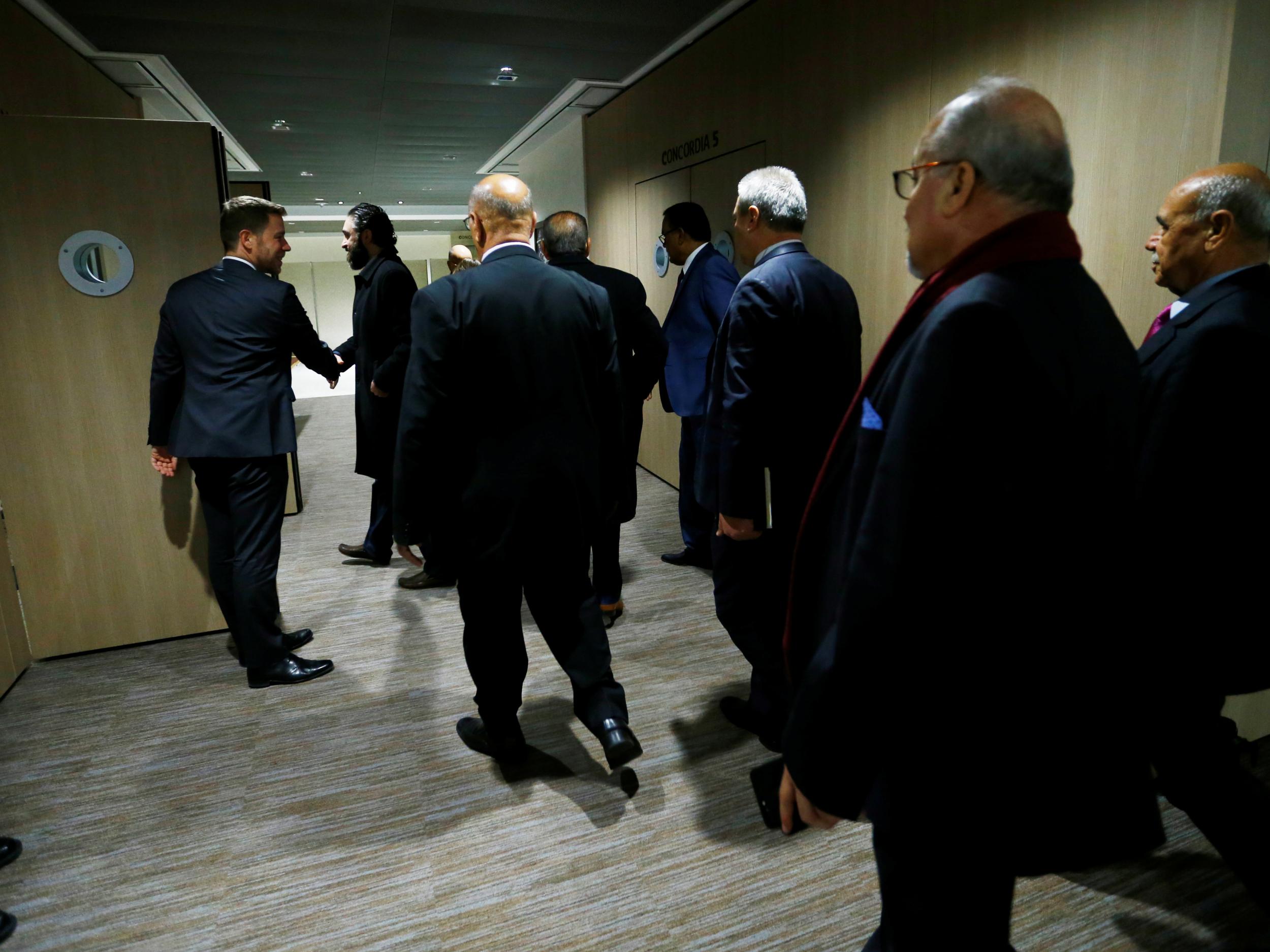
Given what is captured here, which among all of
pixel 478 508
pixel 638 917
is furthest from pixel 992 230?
pixel 638 917

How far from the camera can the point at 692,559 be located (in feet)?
13.7

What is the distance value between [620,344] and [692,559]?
1.42 meters

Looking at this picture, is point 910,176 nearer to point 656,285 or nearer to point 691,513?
point 691,513

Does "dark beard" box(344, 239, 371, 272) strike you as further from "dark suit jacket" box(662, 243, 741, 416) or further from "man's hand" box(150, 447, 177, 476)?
"dark suit jacket" box(662, 243, 741, 416)

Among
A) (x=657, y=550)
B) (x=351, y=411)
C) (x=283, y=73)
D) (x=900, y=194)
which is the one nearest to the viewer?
(x=900, y=194)

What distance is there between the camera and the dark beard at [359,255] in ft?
12.3

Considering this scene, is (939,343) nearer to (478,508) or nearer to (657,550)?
(478,508)

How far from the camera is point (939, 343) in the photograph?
2.80ft

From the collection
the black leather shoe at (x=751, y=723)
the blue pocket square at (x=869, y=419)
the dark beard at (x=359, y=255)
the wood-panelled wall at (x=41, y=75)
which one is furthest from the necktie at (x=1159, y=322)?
the wood-panelled wall at (x=41, y=75)

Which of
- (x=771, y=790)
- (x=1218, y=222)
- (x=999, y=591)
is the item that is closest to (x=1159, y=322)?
(x=1218, y=222)

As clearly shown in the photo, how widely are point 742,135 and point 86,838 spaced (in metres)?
4.41

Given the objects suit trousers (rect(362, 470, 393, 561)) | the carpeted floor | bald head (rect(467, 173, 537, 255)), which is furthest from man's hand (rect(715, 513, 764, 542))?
suit trousers (rect(362, 470, 393, 561))

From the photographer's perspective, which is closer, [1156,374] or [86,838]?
[1156,374]

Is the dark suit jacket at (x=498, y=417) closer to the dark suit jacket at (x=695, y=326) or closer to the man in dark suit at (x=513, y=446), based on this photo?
the man in dark suit at (x=513, y=446)
